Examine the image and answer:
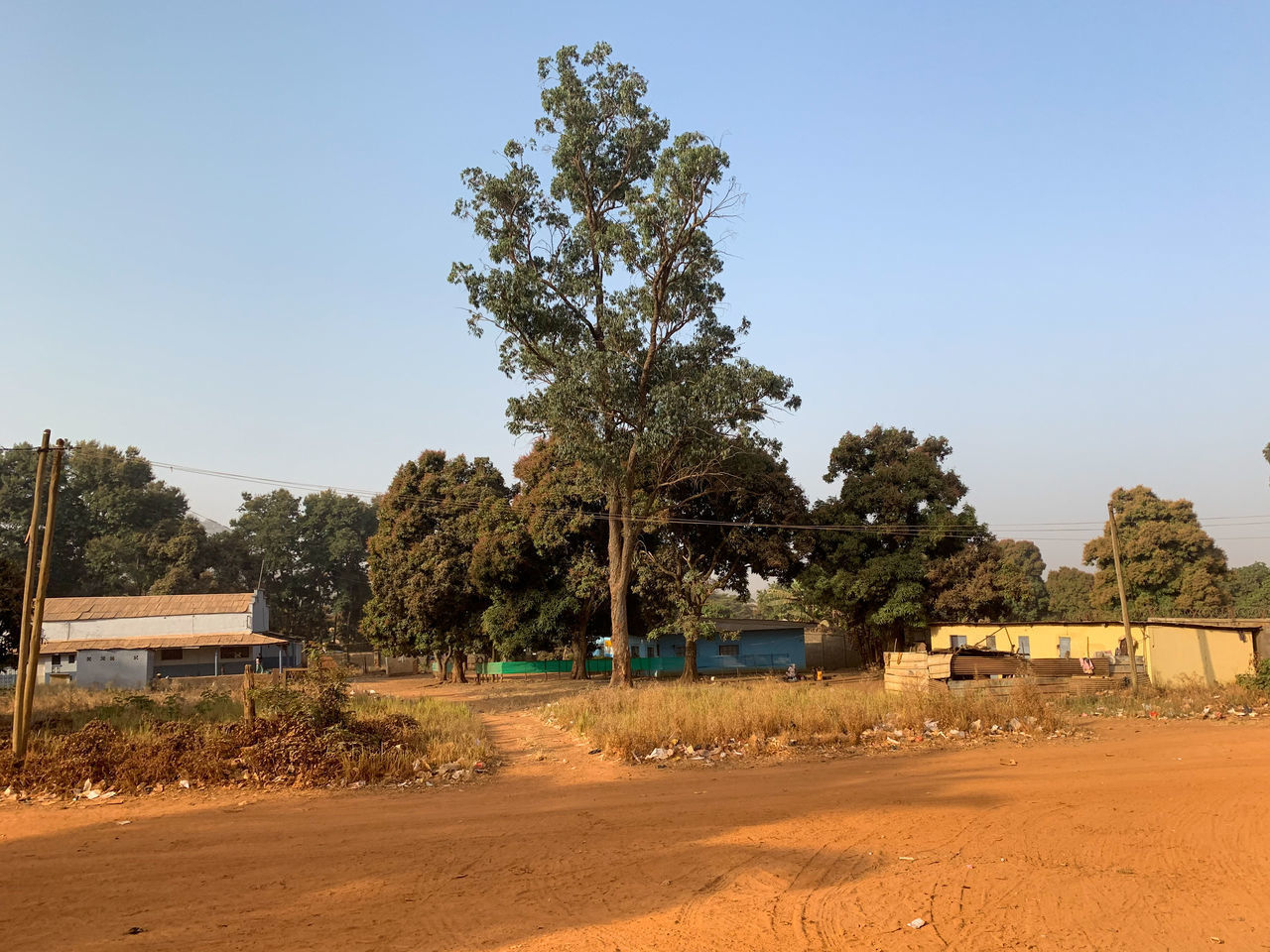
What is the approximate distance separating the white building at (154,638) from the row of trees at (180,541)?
16.6 meters

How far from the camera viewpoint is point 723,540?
115 ft

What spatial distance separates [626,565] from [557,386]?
253 inches

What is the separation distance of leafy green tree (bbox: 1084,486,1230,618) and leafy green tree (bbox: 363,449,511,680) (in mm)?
31456

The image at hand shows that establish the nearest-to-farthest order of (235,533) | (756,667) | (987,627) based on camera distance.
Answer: (987,627)
(756,667)
(235,533)

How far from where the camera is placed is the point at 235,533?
2611 inches

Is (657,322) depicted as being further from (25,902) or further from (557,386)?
(25,902)

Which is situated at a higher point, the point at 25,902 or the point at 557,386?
the point at 557,386

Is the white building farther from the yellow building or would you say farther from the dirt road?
the yellow building

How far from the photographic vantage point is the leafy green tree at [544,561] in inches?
1328

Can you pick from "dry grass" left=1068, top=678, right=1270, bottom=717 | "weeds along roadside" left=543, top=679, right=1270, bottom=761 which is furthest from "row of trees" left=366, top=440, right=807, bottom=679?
"dry grass" left=1068, top=678, right=1270, bottom=717

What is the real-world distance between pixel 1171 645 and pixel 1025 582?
770 centimetres

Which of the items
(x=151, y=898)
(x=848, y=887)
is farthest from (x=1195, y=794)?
(x=151, y=898)

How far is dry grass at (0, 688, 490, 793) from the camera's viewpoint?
11523 mm

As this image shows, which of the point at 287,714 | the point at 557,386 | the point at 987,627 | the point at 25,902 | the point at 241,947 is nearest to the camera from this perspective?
the point at 241,947
